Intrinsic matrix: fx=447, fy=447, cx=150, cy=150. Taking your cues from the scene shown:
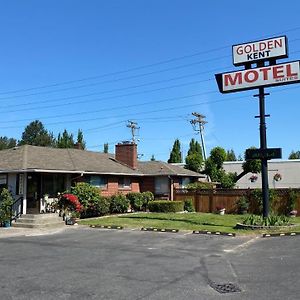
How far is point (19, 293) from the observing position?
8.18 m

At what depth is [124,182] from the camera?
31.8 meters

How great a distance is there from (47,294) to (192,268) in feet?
12.9

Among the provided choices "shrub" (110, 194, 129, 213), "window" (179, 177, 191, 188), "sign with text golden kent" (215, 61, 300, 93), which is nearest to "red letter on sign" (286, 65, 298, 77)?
"sign with text golden kent" (215, 61, 300, 93)

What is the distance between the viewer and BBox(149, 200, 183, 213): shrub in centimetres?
3005

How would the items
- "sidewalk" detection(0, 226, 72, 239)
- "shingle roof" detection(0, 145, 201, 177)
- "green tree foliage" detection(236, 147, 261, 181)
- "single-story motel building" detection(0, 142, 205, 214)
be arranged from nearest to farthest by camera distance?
1. "sidewalk" detection(0, 226, 72, 239)
2. "single-story motel building" detection(0, 142, 205, 214)
3. "shingle roof" detection(0, 145, 201, 177)
4. "green tree foliage" detection(236, 147, 261, 181)

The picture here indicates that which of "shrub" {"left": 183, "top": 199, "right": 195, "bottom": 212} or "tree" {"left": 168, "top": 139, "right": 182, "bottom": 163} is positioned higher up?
"tree" {"left": 168, "top": 139, "right": 182, "bottom": 163}

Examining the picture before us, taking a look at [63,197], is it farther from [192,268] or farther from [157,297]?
[157,297]

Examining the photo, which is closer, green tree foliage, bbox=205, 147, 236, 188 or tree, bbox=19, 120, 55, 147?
green tree foliage, bbox=205, 147, 236, 188

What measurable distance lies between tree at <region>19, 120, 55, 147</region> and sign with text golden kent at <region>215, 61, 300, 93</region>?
71555 millimetres

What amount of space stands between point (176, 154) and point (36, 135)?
3743cm

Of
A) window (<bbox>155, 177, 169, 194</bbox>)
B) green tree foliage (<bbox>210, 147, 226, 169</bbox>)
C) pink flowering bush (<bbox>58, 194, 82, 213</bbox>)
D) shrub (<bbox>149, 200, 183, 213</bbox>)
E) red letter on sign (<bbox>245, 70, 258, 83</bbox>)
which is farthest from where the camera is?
green tree foliage (<bbox>210, 147, 226, 169</bbox>)

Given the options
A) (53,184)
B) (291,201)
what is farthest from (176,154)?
(53,184)

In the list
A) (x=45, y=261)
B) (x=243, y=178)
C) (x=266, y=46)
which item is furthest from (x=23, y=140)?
(x=45, y=261)

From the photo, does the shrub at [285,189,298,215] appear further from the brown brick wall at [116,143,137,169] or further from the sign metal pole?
the brown brick wall at [116,143,137,169]
